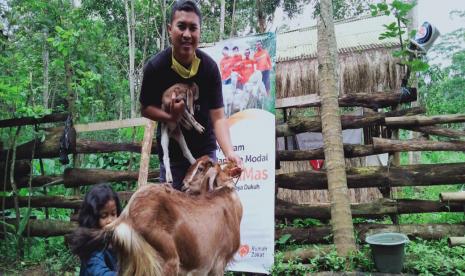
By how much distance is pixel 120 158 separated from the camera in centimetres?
851

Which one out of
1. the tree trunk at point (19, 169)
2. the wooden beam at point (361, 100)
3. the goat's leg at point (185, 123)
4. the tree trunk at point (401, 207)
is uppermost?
the wooden beam at point (361, 100)

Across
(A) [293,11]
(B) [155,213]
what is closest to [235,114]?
(B) [155,213]

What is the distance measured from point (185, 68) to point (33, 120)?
472 cm

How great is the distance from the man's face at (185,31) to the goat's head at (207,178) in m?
0.69

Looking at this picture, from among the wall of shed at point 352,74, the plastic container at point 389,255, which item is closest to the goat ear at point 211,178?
the plastic container at point 389,255

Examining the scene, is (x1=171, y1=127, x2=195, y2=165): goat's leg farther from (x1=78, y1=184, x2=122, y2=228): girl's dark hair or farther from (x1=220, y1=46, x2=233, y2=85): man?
(x1=220, y1=46, x2=233, y2=85): man

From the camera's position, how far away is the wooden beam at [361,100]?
5.74m

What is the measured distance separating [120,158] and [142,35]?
37.3 feet

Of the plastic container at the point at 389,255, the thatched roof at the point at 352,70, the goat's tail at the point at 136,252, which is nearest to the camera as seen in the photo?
the goat's tail at the point at 136,252

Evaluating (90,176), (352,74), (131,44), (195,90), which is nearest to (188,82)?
(195,90)

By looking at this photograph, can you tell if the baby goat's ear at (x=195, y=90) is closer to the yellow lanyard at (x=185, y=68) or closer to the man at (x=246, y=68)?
the yellow lanyard at (x=185, y=68)

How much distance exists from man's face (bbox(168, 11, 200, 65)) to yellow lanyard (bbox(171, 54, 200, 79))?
12cm

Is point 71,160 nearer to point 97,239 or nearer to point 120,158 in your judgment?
point 120,158

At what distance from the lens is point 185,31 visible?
98.9 inches
